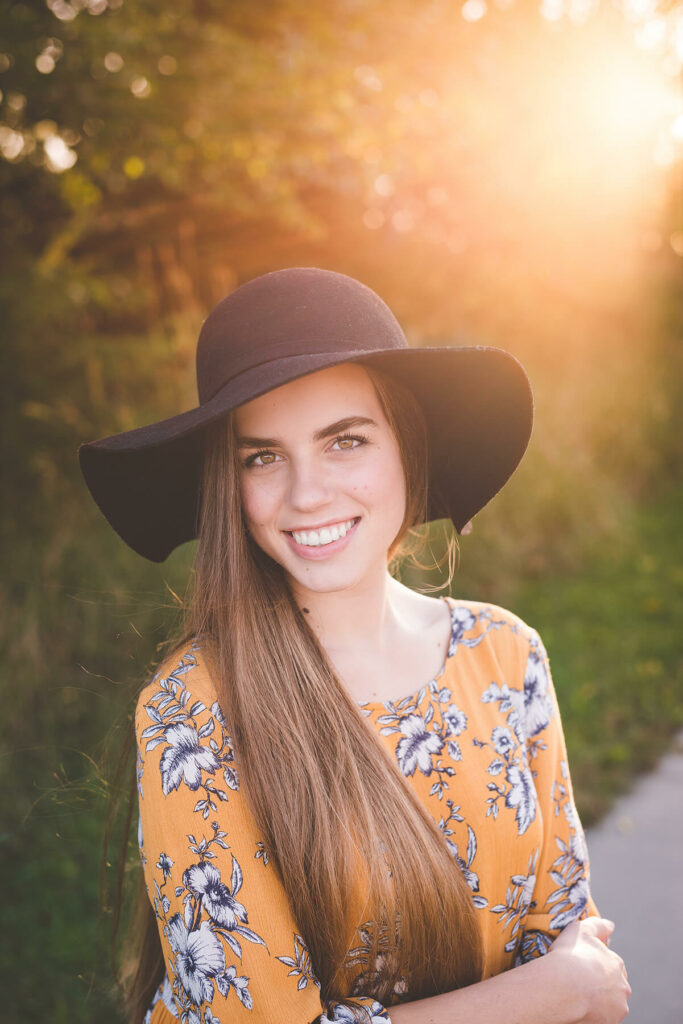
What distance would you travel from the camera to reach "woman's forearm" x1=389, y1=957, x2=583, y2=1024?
4.65ft

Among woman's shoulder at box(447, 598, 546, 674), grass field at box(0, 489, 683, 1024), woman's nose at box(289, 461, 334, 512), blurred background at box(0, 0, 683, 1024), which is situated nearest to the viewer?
woman's nose at box(289, 461, 334, 512)

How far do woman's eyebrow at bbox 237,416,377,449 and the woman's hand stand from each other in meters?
1.18

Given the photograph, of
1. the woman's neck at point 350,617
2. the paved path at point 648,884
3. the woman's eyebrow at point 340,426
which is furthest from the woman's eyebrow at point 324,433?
the paved path at point 648,884

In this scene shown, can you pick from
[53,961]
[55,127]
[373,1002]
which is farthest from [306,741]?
[55,127]

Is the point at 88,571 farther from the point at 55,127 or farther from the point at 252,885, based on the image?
the point at 252,885

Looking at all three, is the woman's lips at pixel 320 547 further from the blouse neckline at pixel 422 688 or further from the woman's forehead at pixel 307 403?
the blouse neckline at pixel 422 688

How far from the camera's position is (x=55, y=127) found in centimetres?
409

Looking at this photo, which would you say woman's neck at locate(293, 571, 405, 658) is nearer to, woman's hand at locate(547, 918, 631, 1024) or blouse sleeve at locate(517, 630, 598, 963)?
blouse sleeve at locate(517, 630, 598, 963)

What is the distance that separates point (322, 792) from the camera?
4.86 feet

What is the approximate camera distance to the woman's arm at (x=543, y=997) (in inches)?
56.0

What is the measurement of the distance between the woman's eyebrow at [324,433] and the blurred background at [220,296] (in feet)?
1.77

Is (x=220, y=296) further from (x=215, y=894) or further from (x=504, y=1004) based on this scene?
(x=504, y=1004)

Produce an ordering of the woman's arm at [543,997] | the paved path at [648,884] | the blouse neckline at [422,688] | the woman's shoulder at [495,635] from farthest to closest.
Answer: the paved path at [648,884] < the woman's shoulder at [495,635] < the blouse neckline at [422,688] < the woman's arm at [543,997]

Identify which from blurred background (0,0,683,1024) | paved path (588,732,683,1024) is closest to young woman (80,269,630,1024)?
blurred background (0,0,683,1024)
